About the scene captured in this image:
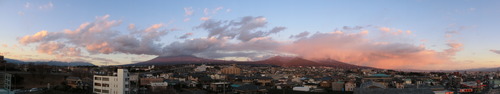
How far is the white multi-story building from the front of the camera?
79.5ft

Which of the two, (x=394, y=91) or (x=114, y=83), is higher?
(x=114, y=83)

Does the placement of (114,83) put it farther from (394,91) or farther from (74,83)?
(394,91)

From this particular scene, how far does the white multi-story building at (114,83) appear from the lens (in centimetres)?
2423

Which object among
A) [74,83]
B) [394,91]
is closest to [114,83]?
[74,83]

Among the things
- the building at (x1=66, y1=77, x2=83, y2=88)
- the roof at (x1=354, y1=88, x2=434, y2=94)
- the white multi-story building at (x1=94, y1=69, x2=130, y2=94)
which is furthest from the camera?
the building at (x1=66, y1=77, x2=83, y2=88)

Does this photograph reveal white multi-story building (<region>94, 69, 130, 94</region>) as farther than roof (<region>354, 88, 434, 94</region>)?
No

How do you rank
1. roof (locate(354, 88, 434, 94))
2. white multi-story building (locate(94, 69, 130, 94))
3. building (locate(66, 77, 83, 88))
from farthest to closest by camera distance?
building (locate(66, 77, 83, 88)), roof (locate(354, 88, 434, 94)), white multi-story building (locate(94, 69, 130, 94))

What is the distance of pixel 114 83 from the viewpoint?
24328 mm

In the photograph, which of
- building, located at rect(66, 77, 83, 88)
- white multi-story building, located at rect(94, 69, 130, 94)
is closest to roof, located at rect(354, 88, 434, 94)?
white multi-story building, located at rect(94, 69, 130, 94)

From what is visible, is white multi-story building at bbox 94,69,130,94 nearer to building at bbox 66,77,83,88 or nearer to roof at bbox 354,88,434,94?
building at bbox 66,77,83,88

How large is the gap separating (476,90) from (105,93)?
37.9 metres

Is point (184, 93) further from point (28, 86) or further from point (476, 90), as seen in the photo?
point (476, 90)

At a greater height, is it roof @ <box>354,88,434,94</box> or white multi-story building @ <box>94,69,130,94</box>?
white multi-story building @ <box>94,69,130,94</box>

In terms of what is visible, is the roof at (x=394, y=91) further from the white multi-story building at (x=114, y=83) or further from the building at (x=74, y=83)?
the building at (x=74, y=83)
